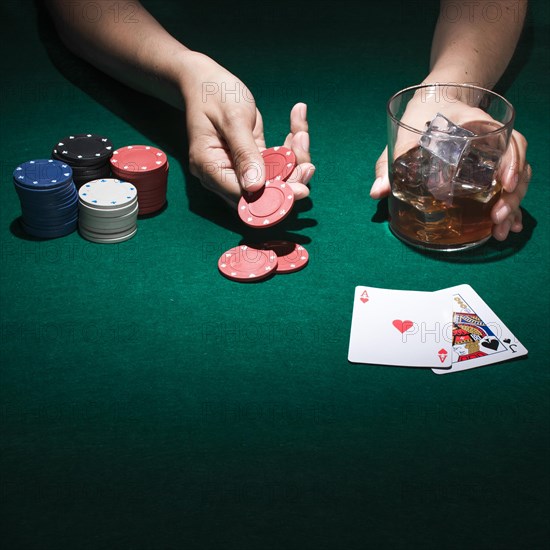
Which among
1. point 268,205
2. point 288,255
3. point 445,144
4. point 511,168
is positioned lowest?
point 288,255

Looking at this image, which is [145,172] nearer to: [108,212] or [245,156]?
[108,212]

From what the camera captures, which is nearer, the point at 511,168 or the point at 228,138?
the point at 511,168

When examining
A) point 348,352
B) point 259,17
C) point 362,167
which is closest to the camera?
point 348,352

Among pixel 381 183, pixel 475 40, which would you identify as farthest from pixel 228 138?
pixel 475 40

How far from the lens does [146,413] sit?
6.19 ft

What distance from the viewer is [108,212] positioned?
7.87 feet

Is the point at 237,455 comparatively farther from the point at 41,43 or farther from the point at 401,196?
the point at 41,43

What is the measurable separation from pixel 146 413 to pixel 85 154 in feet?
3.53

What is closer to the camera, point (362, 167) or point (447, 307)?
point (447, 307)

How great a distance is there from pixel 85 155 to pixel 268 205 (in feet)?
2.19

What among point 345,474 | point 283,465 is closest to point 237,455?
point 283,465

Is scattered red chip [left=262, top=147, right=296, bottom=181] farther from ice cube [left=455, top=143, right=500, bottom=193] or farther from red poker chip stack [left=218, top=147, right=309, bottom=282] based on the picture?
ice cube [left=455, top=143, right=500, bottom=193]

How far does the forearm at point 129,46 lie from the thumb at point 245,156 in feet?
1.42

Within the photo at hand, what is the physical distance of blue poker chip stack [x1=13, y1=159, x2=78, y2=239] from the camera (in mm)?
2420
